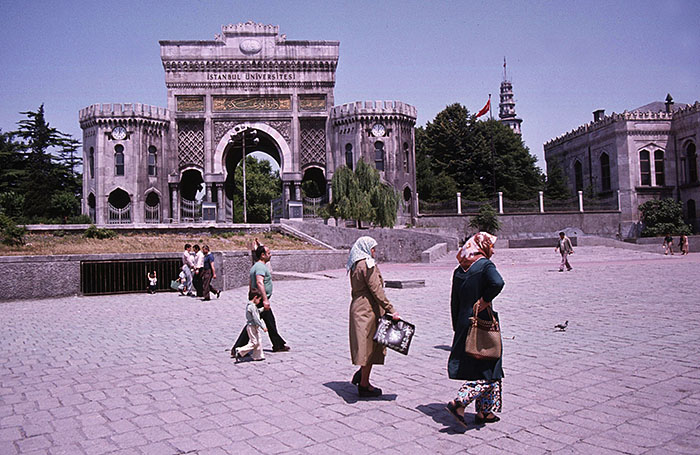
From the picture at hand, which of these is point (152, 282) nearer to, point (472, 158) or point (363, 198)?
point (363, 198)

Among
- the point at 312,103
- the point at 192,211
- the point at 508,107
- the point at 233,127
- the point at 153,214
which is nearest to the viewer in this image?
the point at 192,211

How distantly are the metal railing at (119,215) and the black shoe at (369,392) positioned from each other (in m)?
33.3

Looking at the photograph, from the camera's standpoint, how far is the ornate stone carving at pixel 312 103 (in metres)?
38.4

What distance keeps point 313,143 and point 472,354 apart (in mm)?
35083

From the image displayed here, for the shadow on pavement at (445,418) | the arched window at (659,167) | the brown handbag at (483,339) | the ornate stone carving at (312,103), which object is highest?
the ornate stone carving at (312,103)

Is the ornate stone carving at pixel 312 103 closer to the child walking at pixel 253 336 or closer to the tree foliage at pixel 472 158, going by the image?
the tree foliage at pixel 472 158

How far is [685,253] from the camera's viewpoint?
3022 centimetres

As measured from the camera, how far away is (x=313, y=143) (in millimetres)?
38562

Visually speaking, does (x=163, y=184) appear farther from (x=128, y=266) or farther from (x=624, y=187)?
(x=624, y=187)

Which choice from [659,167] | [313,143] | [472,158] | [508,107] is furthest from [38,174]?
[508,107]

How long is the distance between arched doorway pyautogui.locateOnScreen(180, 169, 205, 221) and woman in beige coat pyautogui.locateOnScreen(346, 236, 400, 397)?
30.7 meters

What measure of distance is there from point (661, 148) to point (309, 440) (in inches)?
1865

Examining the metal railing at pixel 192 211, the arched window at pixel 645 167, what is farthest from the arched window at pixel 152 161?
the arched window at pixel 645 167

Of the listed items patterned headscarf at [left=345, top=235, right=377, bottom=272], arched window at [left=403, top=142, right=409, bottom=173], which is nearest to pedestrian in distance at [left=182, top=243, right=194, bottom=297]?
patterned headscarf at [left=345, top=235, right=377, bottom=272]
